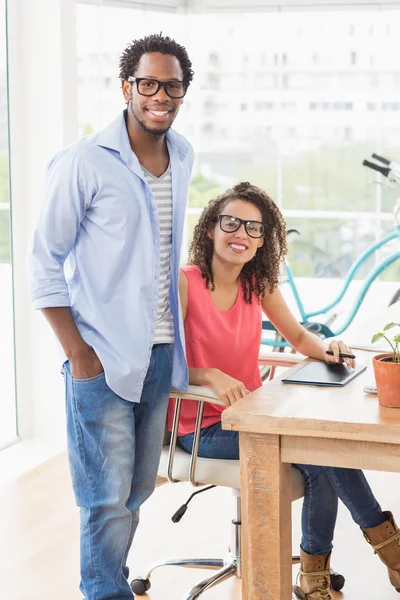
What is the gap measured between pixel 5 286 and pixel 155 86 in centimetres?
212

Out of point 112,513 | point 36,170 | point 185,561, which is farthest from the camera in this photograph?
point 36,170

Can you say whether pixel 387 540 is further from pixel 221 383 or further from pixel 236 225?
pixel 236 225

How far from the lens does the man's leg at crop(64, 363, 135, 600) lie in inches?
79.1

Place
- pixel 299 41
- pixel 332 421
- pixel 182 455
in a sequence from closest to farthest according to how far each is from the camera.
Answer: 1. pixel 332 421
2. pixel 182 455
3. pixel 299 41

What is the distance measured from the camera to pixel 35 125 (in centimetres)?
388

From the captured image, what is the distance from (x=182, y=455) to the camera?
232cm

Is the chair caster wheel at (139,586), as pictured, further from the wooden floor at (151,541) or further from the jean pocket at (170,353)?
the jean pocket at (170,353)

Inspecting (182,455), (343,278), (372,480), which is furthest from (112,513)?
(343,278)

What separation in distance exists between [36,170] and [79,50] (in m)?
1.03

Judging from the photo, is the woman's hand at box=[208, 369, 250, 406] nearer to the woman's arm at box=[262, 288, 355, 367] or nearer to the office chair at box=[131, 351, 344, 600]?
the office chair at box=[131, 351, 344, 600]

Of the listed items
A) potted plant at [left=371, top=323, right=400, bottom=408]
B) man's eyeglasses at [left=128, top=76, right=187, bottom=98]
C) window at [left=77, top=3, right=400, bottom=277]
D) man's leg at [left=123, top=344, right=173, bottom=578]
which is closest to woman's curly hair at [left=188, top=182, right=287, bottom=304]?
man's leg at [left=123, top=344, right=173, bottom=578]

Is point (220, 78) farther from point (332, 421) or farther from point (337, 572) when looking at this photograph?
point (332, 421)

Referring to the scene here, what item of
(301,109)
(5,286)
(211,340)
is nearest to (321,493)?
(211,340)

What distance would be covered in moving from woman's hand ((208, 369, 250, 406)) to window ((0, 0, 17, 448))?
6.24 feet
